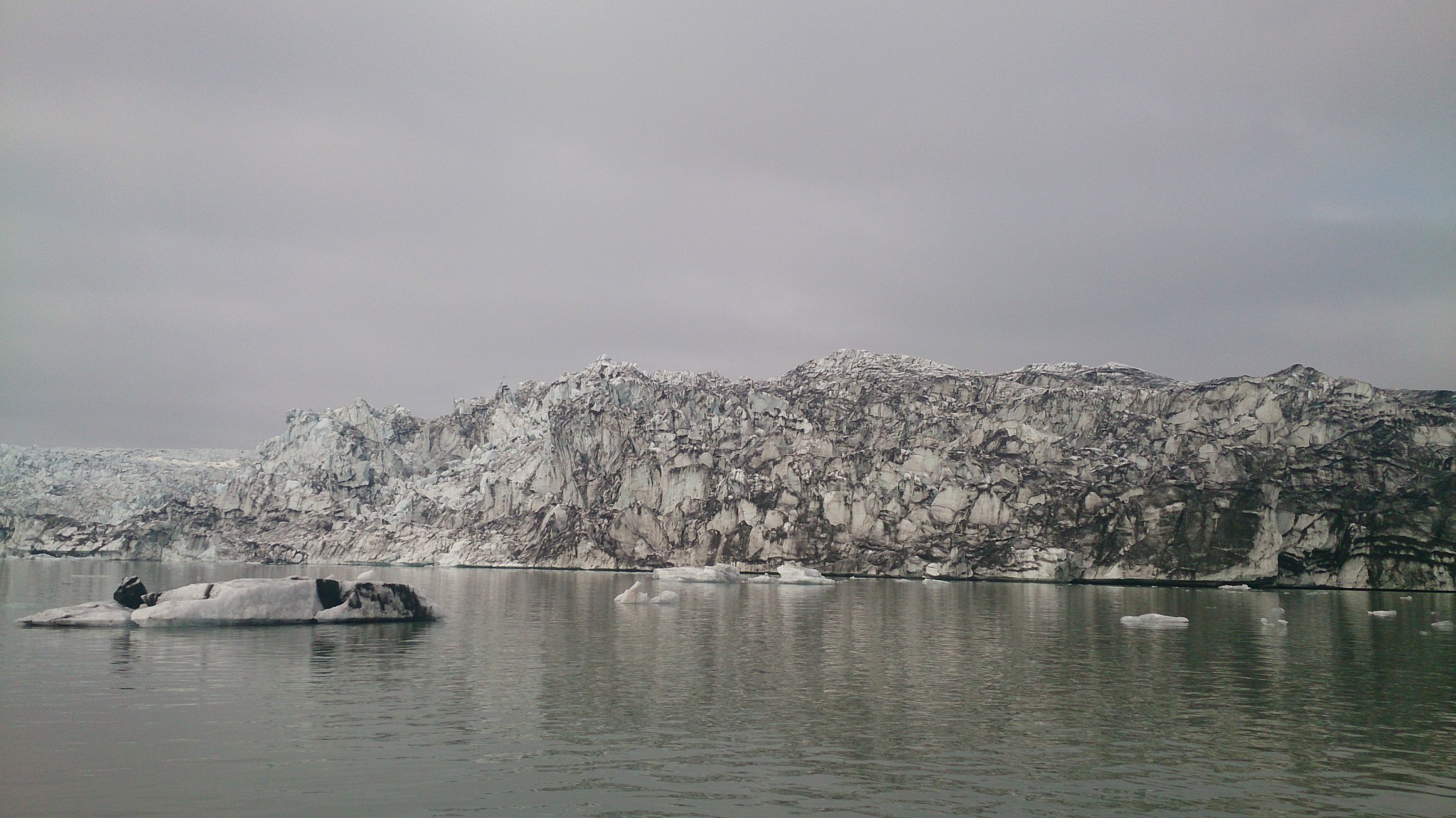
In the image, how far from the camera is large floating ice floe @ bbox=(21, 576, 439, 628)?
40312 millimetres

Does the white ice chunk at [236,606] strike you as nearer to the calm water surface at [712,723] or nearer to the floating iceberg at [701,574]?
the calm water surface at [712,723]

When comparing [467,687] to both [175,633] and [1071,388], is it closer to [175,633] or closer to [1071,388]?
[175,633]

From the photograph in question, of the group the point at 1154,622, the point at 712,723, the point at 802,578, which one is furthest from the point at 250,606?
the point at 802,578

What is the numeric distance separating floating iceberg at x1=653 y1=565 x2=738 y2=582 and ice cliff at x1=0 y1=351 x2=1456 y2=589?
106ft

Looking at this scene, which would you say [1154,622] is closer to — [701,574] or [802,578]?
[802,578]

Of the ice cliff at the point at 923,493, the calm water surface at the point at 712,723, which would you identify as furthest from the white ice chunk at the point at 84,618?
the ice cliff at the point at 923,493

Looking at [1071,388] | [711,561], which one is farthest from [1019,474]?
[711,561]

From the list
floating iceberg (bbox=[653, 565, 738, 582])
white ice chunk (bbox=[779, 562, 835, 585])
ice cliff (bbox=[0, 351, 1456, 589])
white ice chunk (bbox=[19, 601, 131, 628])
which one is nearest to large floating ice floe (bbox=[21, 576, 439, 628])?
white ice chunk (bbox=[19, 601, 131, 628])

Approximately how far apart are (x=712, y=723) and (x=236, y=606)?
30.0 metres

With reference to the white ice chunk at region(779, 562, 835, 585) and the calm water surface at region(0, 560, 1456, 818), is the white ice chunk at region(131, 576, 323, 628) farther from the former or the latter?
the white ice chunk at region(779, 562, 835, 585)

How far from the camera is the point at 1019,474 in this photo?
135875 mm

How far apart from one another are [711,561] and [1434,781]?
424 feet

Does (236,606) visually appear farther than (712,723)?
Yes

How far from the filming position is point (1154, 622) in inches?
1977
